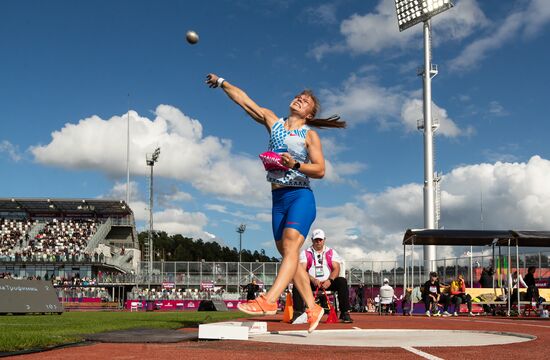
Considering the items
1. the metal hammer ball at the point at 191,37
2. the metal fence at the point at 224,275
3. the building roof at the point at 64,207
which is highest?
the building roof at the point at 64,207

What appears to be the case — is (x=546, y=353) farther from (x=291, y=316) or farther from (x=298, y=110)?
(x=291, y=316)

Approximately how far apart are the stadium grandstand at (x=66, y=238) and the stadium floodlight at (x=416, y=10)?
32772 mm

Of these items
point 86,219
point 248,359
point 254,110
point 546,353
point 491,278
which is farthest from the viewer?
point 86,219

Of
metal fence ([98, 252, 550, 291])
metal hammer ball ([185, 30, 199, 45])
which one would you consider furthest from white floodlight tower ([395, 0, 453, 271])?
metal hammer ball ([185, 30, 199, 45])

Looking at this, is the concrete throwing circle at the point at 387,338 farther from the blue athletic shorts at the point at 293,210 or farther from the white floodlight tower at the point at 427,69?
the white floodlight tower at the point at 427,69

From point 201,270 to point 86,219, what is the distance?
92.6ft

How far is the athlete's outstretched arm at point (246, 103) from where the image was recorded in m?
5.93

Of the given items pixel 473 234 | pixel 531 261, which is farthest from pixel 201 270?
pixel 473 234

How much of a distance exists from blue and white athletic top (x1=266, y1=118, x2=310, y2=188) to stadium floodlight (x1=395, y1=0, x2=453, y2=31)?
5219 centimetres

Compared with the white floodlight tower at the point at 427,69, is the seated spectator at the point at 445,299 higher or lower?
lower

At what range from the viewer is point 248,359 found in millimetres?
3746

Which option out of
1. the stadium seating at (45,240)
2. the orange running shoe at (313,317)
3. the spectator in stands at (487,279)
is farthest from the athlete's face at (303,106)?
the stadium seating at (45,240)

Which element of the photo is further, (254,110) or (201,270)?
(201,270)

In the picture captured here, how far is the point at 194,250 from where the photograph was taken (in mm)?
162375
